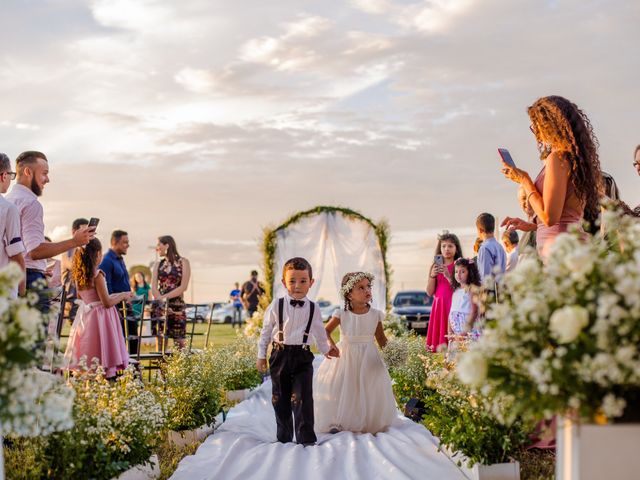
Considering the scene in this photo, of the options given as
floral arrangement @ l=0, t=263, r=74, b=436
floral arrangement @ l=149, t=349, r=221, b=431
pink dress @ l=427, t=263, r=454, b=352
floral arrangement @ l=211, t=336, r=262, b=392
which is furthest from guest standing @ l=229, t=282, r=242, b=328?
floral arrangement @ l=0, t=263, r=74, b=436

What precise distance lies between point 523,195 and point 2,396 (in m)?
5.07

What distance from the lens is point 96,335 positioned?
8820 millimetres

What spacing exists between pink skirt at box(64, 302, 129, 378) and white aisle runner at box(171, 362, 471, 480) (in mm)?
1492

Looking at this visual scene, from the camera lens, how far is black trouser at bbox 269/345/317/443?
7.94 m

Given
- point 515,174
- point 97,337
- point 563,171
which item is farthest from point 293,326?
point 563,171

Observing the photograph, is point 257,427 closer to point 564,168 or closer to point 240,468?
point 240,468

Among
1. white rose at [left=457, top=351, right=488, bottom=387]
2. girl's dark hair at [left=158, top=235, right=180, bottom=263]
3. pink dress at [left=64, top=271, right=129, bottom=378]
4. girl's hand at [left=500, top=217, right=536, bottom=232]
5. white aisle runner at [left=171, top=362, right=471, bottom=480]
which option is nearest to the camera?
white rose at [left=457, top=351, right=488, bottom=387]

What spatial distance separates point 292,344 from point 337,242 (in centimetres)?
1261

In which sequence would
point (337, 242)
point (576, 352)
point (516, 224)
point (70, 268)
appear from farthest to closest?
point (337, 242), point (70, 268), point (516, 224), point (576, 352)

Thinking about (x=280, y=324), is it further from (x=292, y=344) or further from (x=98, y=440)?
(x=98, y=440)

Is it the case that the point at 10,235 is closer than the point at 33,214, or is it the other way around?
the point at 10,235

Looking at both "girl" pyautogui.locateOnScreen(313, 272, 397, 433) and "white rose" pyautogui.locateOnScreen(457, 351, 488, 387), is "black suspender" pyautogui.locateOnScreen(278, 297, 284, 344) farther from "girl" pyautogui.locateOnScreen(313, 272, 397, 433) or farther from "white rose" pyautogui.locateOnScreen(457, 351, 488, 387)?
"white rose" pyautogui.locateOnScreen(457, 351, 488, 387)

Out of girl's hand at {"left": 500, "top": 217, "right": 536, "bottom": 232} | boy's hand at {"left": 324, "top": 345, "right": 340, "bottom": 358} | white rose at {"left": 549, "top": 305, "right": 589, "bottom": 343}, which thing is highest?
girl's hand at {"left": 500, "top": 217, "right": 536, "bottom": 232}

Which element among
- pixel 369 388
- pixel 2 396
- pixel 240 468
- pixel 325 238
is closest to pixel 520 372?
pixel 2 396
